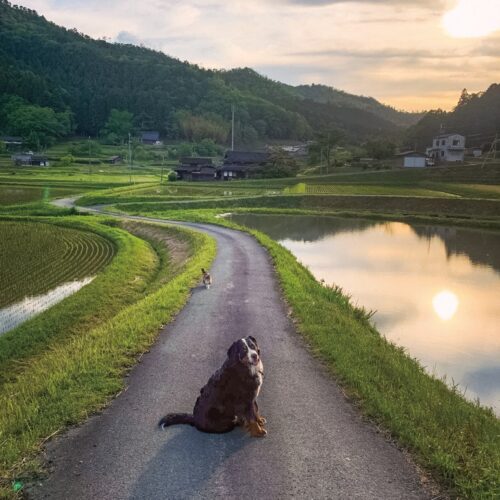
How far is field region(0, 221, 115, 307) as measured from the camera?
21203 millimetres

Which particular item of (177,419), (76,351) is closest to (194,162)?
(76,351)

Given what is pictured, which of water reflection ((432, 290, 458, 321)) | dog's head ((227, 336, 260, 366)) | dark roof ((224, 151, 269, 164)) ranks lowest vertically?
water reflection ((432, 290, 458, 321))

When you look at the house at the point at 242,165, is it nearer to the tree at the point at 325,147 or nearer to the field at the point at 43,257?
the tree at the point at 325,147

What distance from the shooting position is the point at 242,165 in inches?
3396

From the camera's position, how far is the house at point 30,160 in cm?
9119

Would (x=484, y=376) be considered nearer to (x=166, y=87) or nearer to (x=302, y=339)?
(x=302, y=339)

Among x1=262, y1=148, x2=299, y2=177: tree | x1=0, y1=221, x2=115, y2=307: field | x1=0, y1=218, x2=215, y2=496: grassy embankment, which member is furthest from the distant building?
x1=0, y1=218, x2=215, y2=496: grassy embankment

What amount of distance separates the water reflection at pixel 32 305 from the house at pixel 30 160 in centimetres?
7911

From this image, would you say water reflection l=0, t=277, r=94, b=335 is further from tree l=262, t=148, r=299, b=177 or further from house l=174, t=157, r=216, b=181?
house l=174, t=157, r=216, b=181

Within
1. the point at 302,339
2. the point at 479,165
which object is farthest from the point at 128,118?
the point at 302,339

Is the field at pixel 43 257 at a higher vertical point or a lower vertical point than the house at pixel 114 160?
lower

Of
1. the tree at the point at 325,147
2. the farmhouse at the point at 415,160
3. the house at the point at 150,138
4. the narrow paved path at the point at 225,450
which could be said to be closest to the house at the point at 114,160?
the house at the point at 150,138

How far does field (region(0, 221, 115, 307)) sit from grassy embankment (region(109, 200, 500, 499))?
1246cm

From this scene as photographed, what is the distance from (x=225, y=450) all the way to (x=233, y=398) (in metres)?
0.72
